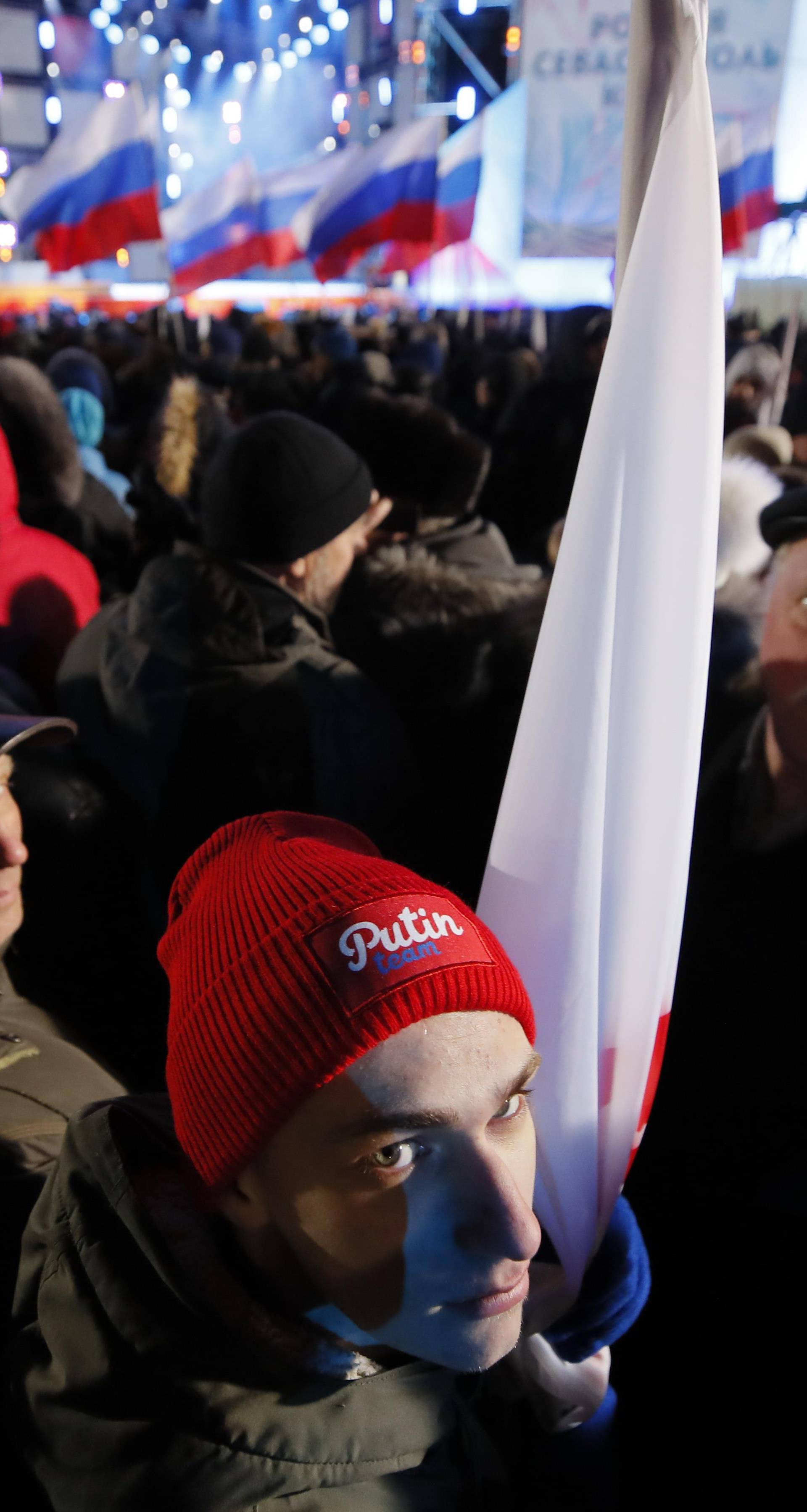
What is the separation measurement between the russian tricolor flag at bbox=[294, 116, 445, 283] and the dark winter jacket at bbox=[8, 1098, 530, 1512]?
29.0 ft

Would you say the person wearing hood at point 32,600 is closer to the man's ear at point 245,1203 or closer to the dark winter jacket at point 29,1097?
the dark winter jacket at point 29,1097

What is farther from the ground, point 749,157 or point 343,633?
point 749,157

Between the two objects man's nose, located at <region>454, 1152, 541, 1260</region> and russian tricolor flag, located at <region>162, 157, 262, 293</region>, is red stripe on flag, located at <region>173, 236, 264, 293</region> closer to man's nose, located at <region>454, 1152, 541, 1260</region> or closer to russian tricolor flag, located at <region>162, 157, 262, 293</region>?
russian tricolor flag, located at <region>162, 157, 262, 293</region>

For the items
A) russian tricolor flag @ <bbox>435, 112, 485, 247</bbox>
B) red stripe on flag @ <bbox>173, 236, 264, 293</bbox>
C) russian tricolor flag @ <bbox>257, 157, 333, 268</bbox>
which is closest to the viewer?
red stripe on flag @ <bbox>173, 236, 264, 293</bbox>

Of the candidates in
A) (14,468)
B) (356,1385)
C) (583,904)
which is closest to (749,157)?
(14,468)

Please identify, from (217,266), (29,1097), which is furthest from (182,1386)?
(217,266)

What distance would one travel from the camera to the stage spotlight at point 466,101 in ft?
121

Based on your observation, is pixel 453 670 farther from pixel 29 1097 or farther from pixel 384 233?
pixel 384 233

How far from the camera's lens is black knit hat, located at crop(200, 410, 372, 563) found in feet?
7.16

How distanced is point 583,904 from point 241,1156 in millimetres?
465

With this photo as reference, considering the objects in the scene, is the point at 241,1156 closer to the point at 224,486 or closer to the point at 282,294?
the point at 224,486

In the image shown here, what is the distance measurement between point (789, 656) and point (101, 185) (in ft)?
25.3

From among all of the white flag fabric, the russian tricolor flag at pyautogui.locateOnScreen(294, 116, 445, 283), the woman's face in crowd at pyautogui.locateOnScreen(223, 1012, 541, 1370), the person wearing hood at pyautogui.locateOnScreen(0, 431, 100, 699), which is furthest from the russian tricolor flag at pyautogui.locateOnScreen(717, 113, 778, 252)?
the woman's face in crowd at pyautogui.locateOnScreen(223, 1012, 541, 1370)

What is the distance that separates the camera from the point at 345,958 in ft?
2.76
